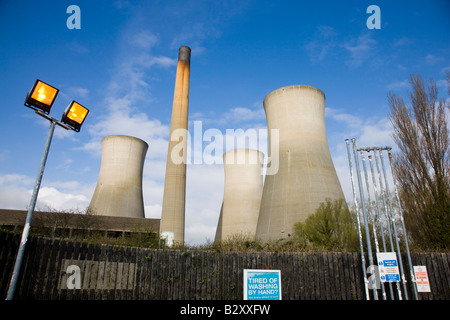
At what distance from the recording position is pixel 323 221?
1238 cm

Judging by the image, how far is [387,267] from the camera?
5.59 meters

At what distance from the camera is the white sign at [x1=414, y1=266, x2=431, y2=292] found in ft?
20.4

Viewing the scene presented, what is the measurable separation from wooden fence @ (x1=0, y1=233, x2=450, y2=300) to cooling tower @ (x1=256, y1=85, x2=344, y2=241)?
27.8ft

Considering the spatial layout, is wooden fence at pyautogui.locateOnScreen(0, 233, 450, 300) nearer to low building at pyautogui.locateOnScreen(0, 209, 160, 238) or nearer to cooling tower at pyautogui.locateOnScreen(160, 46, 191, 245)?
cooling tower at pyautogui.locateOnScreen(160, 46, 191, 245)

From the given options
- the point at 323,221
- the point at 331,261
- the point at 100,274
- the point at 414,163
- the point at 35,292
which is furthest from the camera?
the point at 323,221

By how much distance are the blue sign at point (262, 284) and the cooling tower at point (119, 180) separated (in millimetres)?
19036

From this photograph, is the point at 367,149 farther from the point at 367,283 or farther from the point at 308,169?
the point at 308,169

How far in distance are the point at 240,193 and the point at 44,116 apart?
21.7 m

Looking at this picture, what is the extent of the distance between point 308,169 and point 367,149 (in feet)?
28.4

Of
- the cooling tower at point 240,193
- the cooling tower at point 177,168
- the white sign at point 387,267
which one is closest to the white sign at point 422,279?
the white sign at point 387,267

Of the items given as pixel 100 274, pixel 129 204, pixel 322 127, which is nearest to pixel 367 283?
pixel 100 274

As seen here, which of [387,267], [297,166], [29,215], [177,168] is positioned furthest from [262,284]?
[177,168]

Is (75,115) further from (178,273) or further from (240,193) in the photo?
(240,193)

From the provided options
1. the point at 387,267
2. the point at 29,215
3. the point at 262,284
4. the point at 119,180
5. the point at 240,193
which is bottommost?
the point at 262,284
